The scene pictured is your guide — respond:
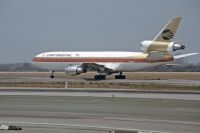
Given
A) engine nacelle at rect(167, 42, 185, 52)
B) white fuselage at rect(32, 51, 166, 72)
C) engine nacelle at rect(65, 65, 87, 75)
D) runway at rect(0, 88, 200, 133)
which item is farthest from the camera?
white fuselage at rect(32, 51, 166, 72)

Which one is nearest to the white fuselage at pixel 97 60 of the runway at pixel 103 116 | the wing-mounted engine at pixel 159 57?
the wing-mounted engine at pixel 159 57

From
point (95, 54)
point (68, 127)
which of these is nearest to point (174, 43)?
point (95, 54)

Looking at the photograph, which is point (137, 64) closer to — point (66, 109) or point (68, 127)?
point (66, 109)

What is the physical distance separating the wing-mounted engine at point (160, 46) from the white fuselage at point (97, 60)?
1299mm

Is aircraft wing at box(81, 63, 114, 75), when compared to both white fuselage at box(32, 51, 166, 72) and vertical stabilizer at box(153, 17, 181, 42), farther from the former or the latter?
vertical stabilizer at box(153, 17, 181, 42)

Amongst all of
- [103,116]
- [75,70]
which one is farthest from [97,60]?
[103,116]

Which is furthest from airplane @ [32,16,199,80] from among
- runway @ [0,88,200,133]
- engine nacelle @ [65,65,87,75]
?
runway @ [0,88,200,133]

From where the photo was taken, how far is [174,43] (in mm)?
59844

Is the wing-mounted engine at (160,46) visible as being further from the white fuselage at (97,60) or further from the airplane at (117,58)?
the white fuselage at (97,60)

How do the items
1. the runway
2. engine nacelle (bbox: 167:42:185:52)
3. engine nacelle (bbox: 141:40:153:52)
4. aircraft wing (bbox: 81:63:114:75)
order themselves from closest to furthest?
the runway, engine nacelle (bbox: 167:42:185:52), engine nacelle (bbox: 141:40:153:52), aircraft wing (bbox: 81:63:114:75)

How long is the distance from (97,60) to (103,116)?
4689cm

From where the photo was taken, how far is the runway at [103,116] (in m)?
16.0

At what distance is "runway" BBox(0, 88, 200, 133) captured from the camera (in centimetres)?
1603

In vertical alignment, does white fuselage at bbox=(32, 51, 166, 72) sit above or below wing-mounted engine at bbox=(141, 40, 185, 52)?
below
